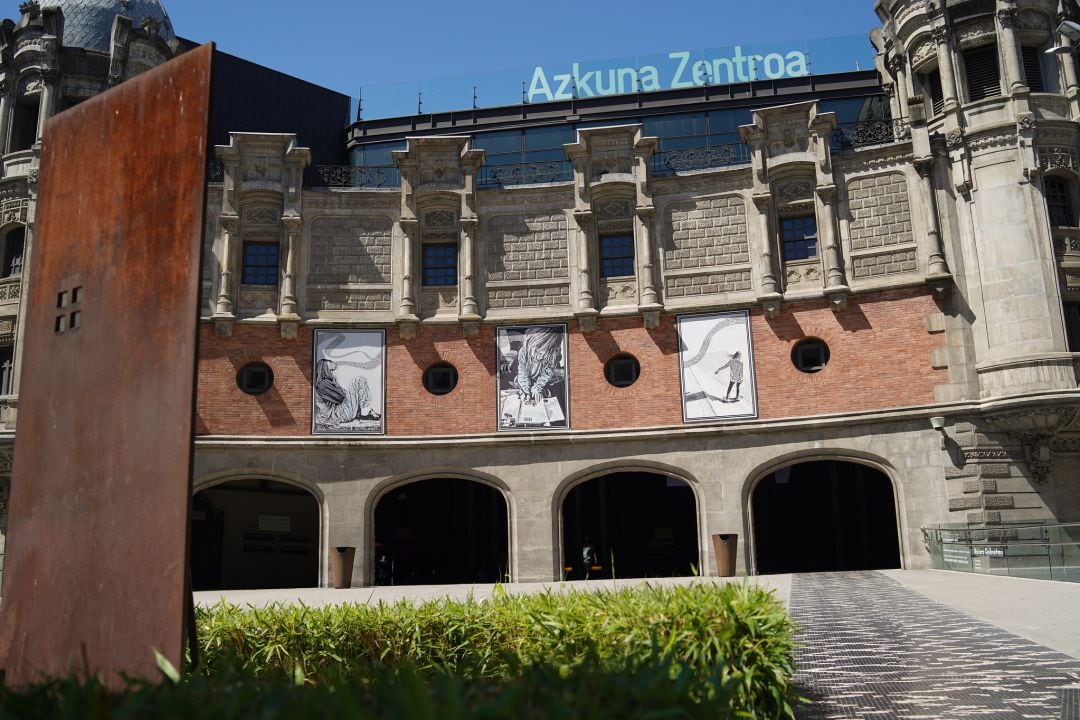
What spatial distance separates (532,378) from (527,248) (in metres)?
4.16

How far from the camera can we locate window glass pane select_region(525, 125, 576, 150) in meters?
35.8

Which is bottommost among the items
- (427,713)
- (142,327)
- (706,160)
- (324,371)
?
(427,713)

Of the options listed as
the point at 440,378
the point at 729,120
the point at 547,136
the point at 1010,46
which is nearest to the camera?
the point at 1010,46

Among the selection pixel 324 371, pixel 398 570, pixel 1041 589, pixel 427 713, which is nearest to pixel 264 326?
pixel 324 371

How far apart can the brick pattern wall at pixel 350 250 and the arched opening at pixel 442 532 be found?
31.2ft

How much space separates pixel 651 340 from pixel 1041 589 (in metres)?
13.0

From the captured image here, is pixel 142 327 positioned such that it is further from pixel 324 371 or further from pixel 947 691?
pixel 324 371

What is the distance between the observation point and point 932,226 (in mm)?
26500

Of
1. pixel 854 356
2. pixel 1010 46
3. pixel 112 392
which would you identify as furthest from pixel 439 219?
pixel 112 392

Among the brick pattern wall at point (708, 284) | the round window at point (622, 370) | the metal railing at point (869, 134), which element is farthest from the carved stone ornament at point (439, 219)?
the metal railing at point (869, 134)

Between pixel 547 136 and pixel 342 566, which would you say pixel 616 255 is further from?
pixel 342 566

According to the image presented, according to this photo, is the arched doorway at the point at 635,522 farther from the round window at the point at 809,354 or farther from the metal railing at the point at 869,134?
the metal railing at the point at 869,134

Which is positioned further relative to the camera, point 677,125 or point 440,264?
point 677,125

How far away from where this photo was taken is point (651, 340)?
91.7 ft
